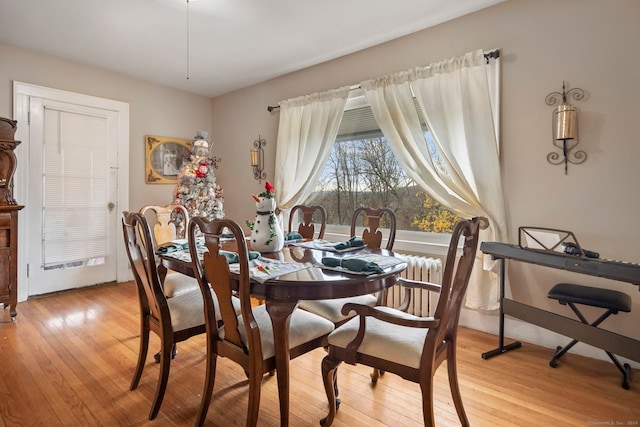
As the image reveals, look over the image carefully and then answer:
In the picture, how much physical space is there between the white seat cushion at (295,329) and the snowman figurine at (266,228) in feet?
1.31

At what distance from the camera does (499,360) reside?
2365mm

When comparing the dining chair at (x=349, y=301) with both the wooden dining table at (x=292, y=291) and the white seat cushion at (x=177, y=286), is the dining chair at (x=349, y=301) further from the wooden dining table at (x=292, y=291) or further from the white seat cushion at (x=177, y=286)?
the white seat cushion at (x=177, y=286)

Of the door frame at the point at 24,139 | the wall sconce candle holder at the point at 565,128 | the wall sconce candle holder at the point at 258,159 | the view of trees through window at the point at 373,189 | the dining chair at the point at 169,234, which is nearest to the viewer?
the wall sconce candle holder at the point at 565,128

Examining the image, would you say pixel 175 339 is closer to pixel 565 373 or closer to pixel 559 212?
pixel 565 373

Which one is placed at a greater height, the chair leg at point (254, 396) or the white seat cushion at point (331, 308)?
the white seat cushion at point (331, 308)

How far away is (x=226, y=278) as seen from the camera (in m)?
1.46

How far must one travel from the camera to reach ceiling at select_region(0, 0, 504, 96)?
2.68 m

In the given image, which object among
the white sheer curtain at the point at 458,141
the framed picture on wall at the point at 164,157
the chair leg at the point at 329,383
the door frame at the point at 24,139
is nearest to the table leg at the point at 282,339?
the chair leg at the point at 329,383

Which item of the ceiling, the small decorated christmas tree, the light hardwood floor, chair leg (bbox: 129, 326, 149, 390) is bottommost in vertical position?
the light hardwood floor

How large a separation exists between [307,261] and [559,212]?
192 centimetres

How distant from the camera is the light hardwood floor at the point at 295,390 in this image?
1.74 m

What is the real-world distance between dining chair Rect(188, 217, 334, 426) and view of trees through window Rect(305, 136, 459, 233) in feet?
6.12

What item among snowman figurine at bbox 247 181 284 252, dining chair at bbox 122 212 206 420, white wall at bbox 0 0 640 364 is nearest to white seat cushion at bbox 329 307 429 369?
snowman figurine at bbox 247 181 284 252

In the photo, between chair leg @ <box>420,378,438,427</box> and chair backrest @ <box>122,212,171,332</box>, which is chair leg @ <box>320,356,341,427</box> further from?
chair backrest @ <box>122,212,171,332</box>
